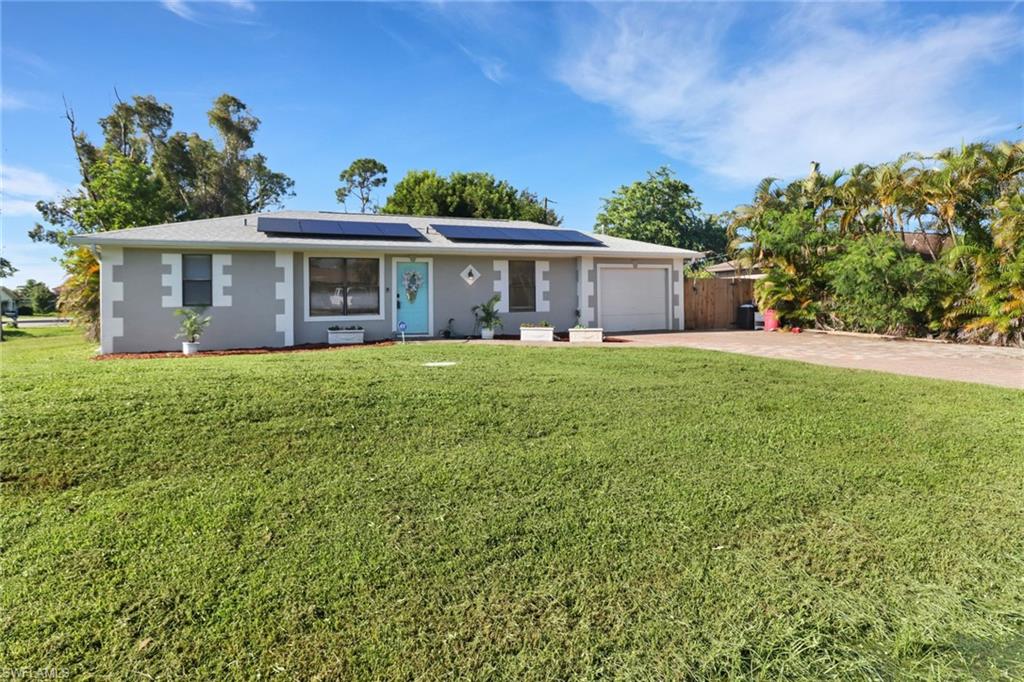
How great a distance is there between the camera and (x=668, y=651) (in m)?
2.36

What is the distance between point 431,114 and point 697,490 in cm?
1537

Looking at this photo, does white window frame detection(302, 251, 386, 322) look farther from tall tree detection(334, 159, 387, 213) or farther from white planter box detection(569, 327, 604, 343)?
tall tree detection(334, 159, 387, 213)

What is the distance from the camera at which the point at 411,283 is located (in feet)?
47.8

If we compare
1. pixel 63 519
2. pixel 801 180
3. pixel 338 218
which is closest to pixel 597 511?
pixel 63 519

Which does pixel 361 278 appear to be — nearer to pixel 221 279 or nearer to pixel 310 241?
pixel 310 241

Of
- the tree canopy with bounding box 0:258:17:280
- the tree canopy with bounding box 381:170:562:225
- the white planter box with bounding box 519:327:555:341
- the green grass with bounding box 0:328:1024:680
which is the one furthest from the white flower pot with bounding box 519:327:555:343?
the tree canopy with bounding box 0:258:17:280

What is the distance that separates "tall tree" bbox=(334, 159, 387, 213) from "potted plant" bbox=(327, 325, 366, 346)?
39.5 meters

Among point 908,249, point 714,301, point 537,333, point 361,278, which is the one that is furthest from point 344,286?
point 908,249

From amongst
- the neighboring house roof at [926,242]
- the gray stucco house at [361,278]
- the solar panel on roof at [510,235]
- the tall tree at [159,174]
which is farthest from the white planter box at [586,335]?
the tall tree at [159,174]

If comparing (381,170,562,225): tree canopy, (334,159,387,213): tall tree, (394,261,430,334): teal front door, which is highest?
(334,159,387,213): tall tree

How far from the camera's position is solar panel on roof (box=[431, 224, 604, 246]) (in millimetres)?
15664

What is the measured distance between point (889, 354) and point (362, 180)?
153 ft

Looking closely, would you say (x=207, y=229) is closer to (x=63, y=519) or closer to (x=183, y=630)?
(x=63, y=519)

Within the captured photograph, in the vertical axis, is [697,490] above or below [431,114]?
below
